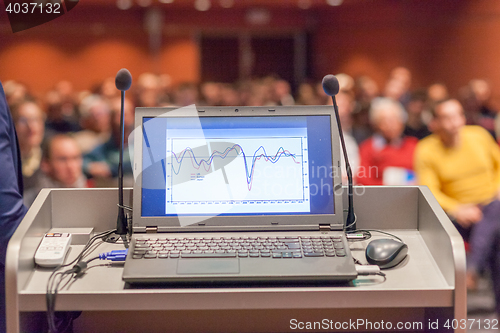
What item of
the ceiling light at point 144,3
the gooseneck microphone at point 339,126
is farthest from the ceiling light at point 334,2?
the gooseneck microphone at point 339,126

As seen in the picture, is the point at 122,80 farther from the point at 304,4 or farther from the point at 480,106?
the point at 304,4

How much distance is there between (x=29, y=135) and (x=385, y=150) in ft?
7.27

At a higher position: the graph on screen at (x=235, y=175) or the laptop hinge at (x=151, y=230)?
the graph on screen at (x=235, y=175)

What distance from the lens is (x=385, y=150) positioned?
2893mm

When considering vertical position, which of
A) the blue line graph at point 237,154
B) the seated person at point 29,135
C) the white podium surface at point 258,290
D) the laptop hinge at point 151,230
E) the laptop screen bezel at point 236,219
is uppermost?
the seated person at point 29,135

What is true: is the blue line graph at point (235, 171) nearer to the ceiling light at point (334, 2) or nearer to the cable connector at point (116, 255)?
the cable connector at point (116, 255)

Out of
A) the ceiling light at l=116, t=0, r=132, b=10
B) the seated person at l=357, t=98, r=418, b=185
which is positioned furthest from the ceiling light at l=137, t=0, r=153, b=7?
the seated person at l=357, t=98, r=418, b=185

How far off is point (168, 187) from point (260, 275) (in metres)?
0.33

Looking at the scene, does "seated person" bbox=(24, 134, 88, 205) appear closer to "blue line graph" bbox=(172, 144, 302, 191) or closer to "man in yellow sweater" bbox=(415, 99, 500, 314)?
"blue line graph" bbox=(172, 144, 302, 191)

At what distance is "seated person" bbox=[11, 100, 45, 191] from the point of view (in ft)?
8.89

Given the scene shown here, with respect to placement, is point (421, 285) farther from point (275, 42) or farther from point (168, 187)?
point (275, 42)

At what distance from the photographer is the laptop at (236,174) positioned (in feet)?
3.47

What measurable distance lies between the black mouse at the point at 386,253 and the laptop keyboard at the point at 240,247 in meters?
0.07

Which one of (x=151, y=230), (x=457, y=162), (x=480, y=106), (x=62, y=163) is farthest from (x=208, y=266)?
(x=480, y=106)
